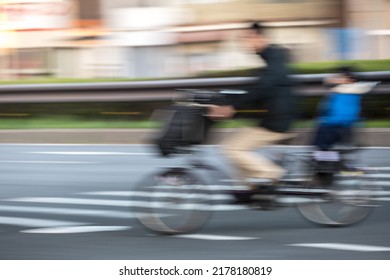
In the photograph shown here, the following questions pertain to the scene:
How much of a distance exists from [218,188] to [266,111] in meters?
0.72

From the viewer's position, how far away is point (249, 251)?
25.5ft

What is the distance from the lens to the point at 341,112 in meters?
8.54

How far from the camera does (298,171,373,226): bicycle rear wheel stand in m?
8.51

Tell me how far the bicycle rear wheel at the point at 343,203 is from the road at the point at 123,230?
3.7 inches

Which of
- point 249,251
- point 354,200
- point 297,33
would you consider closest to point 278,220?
point 354,200

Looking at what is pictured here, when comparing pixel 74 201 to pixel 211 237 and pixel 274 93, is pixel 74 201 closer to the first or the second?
pixel 211 237

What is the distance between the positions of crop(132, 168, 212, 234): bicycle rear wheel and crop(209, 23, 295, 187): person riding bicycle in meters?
0.38

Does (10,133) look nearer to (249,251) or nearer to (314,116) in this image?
(314,116)

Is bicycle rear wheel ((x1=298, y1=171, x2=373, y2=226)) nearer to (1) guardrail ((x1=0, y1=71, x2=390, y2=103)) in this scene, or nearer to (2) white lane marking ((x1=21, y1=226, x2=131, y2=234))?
(2) white lane marking ((x1=21, y1=226, x2=131, y2=234))

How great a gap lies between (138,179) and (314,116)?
15.1ft

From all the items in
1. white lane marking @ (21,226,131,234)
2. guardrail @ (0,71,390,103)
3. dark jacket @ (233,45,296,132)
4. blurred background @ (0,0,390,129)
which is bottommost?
white lane marking @ (21,226,131,234)

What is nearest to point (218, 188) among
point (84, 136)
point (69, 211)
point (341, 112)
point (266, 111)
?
point (266, 111)

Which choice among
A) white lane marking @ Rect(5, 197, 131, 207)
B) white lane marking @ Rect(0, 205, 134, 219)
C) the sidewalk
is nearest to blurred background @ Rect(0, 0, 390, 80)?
the sidewalk

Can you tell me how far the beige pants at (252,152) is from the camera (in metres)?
8.34
